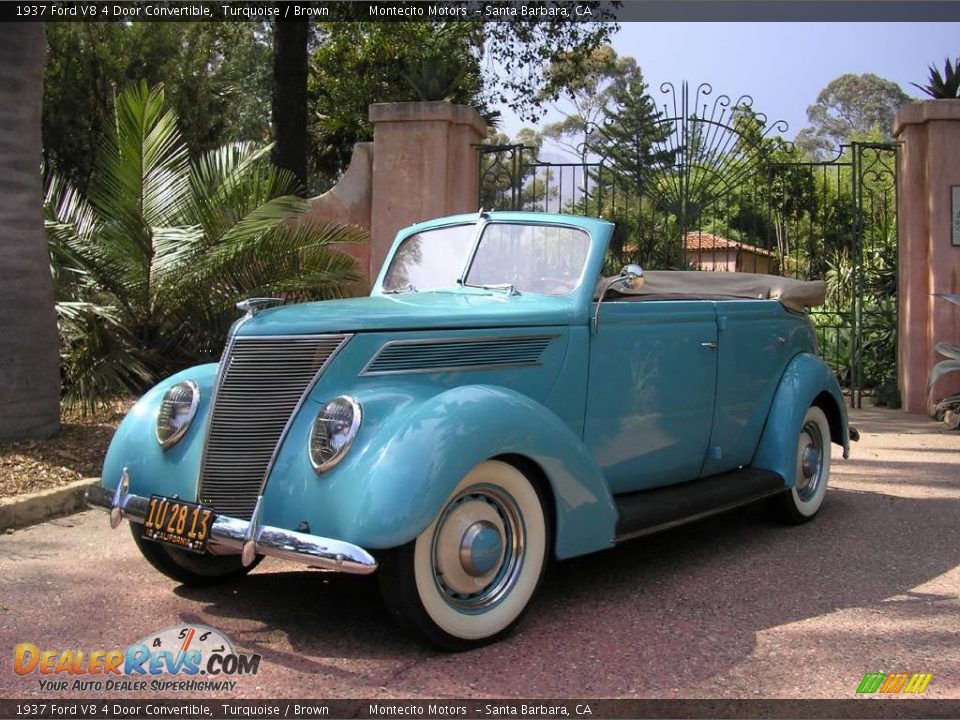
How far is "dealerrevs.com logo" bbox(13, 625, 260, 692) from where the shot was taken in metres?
3.29

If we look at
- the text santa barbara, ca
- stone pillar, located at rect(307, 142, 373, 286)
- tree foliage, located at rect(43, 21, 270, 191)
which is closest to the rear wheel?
stone pillar, located at rect(307, 142, 373, 286)

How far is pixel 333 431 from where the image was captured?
3.52 metres

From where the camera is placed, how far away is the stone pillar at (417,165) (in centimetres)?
1025

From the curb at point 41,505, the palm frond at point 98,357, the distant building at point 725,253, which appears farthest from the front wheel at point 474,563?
the distant building at point 725,253

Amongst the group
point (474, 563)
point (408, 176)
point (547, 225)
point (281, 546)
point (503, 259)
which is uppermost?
point (408, 176)

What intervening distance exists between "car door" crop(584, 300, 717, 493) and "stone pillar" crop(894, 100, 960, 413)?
6.21m

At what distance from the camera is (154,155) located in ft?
26.1

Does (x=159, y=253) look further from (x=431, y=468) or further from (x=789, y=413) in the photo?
(x=431, y=468)

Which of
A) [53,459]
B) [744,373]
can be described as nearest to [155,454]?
[53,459]

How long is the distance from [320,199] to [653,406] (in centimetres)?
683

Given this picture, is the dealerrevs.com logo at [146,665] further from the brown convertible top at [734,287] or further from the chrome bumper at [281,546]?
the brown convertible top at [734,287]

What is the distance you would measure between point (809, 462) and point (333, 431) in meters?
3.43

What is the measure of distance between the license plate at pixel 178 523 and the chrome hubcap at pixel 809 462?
3.56m

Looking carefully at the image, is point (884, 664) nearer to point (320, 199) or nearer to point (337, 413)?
point (337, 413)
